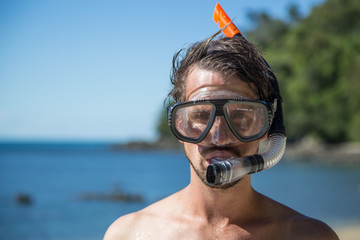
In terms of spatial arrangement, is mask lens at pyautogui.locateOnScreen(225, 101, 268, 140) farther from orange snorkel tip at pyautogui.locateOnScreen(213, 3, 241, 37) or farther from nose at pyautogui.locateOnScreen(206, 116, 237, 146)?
orange snorkel tip at pyautogui.locateOnScreen(213, 3, 241, 37)

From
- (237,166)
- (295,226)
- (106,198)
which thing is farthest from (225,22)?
(106,198)

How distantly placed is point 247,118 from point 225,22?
62 centimetres

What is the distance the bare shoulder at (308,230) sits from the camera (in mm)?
1681

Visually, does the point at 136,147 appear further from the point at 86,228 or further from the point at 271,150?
the point at 271,150

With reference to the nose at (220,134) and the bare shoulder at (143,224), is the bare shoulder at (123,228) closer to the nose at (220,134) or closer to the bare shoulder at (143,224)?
the bare shoulder at (143,224)

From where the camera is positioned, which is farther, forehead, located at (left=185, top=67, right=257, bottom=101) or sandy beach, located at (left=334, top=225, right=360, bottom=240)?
→ sandy beach, located at (left=334, top=225, right=360, bottom=240)

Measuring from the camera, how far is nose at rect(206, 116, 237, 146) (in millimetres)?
1644

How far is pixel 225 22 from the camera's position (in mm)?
2062

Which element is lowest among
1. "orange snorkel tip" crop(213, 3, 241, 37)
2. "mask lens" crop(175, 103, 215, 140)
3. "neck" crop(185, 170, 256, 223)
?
"neck" crop(185, 170, 256, 223)

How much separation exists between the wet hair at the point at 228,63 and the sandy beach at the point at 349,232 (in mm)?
9935

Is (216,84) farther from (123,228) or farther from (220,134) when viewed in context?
(123,228)

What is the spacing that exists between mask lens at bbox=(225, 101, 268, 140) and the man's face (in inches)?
1.4

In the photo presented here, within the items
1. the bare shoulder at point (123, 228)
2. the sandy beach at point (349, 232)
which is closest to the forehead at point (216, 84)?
the bare shoulder at point (123, 228)

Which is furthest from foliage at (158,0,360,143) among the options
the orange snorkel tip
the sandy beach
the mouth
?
the mouth
